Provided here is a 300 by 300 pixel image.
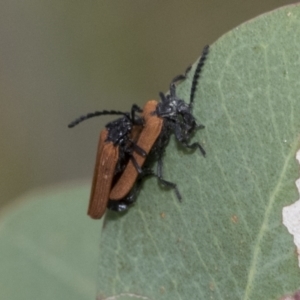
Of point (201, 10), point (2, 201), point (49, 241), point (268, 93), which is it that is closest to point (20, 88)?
point (2, 201)

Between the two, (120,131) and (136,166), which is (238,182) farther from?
(120,131)

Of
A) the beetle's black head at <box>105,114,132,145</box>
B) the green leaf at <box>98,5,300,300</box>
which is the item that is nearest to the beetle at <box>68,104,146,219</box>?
the beetle's black head at <box>105,114,132,145</box>

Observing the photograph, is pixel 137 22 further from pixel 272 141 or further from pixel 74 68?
pixel 272 141

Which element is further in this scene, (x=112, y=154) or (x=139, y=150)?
(x=112, y=154)

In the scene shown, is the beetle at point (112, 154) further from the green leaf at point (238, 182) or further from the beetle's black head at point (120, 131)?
the green leaf at point (238, 182)

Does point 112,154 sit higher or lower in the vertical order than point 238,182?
higher

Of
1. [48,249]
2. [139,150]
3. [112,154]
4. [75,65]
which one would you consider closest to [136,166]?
[139,150]
